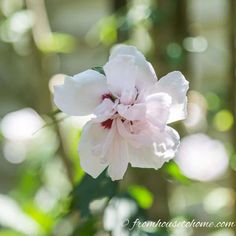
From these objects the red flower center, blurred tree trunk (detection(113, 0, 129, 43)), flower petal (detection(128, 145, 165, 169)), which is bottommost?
blurred tree trunk (detection(113, 0, 129, 43))

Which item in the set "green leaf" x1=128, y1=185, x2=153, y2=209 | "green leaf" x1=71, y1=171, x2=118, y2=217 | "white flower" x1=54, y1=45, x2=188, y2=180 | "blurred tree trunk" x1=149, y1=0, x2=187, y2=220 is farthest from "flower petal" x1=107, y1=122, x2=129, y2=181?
"blurred tree trunk" x1=149, y1=0, x2=187, y2=220

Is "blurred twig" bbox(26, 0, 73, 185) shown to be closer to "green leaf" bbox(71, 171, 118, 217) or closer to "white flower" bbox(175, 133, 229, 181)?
"white flower" bbox(175, 133, 229, 181)

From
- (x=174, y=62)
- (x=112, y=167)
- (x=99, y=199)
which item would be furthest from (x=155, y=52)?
(x=112, y=167)

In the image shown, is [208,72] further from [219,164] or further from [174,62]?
[174,62]

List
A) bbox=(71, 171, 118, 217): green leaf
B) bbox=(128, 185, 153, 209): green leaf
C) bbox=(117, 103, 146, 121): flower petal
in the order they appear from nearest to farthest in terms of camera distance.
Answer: bbox=(117, 103, 146, 121): flower petal < bbox=(71, 171, 118, 217): green leaf < bbox=(128, 185, 153, 209): green leaf

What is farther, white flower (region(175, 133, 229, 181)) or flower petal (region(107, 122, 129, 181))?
white flower (region(175, 133, 229, 181))

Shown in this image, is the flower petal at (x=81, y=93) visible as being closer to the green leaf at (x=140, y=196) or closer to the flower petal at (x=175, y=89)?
the flower petal at (x=175, y=89)

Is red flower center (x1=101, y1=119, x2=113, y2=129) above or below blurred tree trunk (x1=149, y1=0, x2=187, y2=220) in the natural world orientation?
above

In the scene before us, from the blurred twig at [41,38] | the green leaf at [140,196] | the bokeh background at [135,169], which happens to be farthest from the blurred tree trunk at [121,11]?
the green leaf at [140,196]
